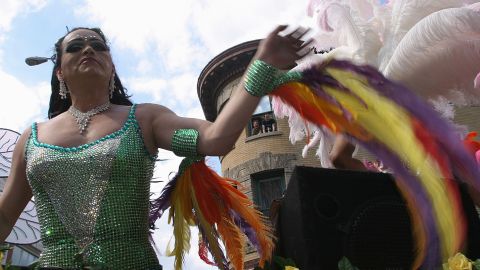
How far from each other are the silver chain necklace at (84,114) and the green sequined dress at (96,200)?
13cm

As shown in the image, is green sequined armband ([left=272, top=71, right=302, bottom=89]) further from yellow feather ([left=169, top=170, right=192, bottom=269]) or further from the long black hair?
the long black hair

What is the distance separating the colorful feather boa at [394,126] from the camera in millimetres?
1566

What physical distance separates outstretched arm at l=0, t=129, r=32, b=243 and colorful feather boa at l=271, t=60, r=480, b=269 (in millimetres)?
1022

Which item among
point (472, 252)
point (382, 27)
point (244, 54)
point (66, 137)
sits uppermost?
point (244, 54)

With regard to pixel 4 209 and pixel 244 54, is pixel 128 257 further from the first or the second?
pixel 244 54

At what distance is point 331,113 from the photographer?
164 centimetres

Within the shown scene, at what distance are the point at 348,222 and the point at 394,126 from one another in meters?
0.64

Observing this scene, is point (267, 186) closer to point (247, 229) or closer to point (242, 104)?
point (247, 229)

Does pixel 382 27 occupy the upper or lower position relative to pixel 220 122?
upper

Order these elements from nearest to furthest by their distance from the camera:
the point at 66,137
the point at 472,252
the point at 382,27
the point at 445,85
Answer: the point at 66,137, the point at 472,252, the point at 445,85, the point at 382,27

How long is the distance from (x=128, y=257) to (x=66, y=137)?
504 mm

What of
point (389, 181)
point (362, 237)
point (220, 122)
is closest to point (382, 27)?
point (389, 181)

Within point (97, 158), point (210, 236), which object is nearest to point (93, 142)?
point (97, 158)

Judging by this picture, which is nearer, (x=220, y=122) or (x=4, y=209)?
(x=220, y=122)
